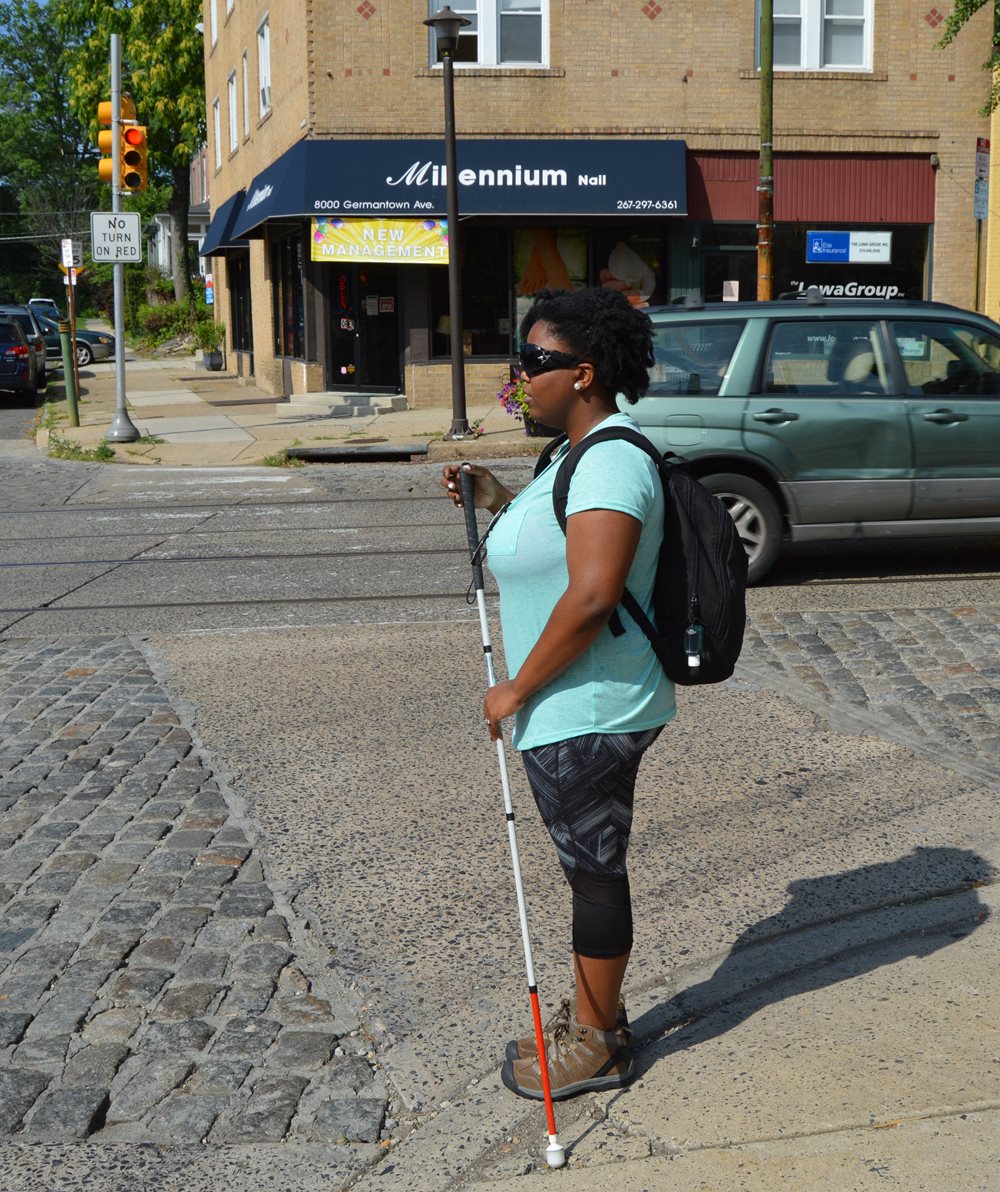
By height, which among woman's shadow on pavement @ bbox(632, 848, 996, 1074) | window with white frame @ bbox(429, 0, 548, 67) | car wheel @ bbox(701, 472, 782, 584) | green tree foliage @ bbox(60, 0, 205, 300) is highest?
green tree foliage @ bbox(60, 0, 205, 300)

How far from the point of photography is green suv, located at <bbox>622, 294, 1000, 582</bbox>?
941 centimetres

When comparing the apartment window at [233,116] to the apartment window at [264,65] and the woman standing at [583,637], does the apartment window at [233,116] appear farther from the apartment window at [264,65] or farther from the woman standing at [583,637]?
the woman standing at [583,637]

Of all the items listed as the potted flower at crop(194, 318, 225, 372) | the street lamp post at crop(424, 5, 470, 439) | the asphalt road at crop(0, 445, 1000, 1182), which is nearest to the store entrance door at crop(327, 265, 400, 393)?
the street lamp post at crop(424, 5, 470, 439)

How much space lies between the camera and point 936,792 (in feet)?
18.6

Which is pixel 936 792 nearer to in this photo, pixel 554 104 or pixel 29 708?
pixel 29 708

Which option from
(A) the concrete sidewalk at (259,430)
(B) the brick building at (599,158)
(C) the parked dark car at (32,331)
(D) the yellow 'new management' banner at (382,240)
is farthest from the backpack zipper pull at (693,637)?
(C) the parked dark car at (32,331)

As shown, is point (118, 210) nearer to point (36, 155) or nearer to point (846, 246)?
point (846, 246)

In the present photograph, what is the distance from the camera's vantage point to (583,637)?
10.5ft

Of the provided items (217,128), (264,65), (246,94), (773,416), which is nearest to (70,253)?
(264,65)

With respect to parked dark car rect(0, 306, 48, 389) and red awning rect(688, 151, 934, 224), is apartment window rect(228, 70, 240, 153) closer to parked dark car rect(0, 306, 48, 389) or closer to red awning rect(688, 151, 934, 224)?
parked dark car rect(0, 306, 48, 389)

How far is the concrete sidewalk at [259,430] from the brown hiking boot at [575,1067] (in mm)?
14476

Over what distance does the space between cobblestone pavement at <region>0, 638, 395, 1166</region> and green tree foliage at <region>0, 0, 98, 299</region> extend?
79478 millimetres

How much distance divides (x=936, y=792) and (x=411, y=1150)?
2.99 meters

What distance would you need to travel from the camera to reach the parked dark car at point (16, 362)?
91.5ft
